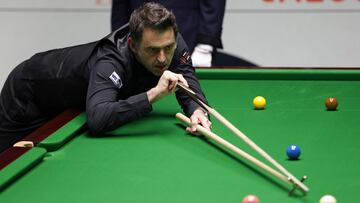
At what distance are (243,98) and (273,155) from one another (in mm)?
969

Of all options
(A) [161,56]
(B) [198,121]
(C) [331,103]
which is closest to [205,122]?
(B) [198,121]

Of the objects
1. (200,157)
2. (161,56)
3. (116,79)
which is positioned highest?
(161,56)

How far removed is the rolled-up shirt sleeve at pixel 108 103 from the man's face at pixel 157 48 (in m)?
0.14

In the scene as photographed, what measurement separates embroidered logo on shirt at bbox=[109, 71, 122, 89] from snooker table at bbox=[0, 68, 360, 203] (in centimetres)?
18

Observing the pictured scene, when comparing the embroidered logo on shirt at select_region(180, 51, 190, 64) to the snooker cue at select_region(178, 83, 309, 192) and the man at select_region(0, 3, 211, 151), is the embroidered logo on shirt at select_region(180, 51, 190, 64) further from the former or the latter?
the snooker cue at select_region(178, 83, 309, 192)

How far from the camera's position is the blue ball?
236 cm

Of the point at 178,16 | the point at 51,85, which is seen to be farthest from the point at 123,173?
the point at 178,16

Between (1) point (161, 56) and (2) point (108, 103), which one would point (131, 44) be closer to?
(1) point (161, 56)

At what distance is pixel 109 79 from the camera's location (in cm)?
291

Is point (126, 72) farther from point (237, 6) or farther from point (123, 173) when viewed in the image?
point (237, 6)

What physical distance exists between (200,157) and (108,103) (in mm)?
578

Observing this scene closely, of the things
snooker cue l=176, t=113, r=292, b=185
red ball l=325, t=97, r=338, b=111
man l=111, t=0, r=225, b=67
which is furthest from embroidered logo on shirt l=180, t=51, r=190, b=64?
man l=111, t=0, r=225, b=67

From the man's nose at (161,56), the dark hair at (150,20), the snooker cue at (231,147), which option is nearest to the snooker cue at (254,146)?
the snooker cue at (231,147)

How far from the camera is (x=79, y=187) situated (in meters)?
2.10
